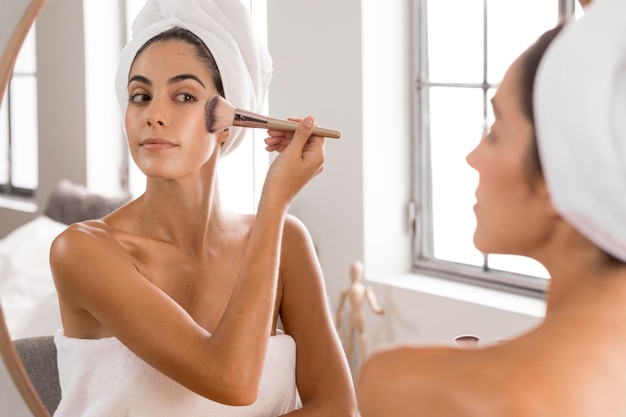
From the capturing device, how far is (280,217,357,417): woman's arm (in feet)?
2.24

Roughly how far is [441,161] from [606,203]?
12.5 inches

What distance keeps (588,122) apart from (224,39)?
356mm

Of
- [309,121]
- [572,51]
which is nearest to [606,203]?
[572,51]

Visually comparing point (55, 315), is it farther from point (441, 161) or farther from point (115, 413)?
point (441, 161)

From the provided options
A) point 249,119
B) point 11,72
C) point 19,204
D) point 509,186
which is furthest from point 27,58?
point 509,186

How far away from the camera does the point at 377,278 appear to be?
0.67 metres

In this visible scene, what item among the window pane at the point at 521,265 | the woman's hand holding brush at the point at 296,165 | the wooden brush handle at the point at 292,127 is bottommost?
the window pane at the point at 521,265

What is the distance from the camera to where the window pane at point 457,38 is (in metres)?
0.62

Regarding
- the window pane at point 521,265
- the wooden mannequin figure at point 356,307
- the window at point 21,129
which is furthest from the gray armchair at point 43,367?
the window pane at point 521,265

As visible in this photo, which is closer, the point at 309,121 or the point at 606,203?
the point at 606,203

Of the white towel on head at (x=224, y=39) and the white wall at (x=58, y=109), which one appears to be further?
the white wall at (x=58, y=109)

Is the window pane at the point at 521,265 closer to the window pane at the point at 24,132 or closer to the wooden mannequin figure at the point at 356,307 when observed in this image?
the wooden mannequin figure at the point at 356,307

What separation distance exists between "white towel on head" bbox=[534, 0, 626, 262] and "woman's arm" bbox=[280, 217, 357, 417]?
1.21 feet

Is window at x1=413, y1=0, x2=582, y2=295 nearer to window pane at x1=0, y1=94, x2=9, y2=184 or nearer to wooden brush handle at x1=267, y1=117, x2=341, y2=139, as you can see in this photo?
wooden brush handle at x1=267, y1=117, x2=341, y2=139
